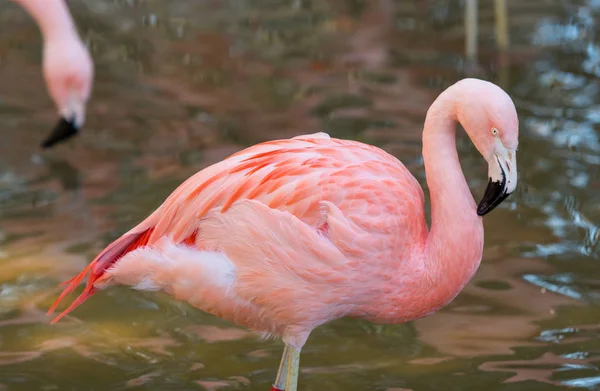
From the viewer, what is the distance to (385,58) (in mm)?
7367

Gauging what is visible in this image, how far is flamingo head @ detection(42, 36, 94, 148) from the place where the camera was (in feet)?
18.4

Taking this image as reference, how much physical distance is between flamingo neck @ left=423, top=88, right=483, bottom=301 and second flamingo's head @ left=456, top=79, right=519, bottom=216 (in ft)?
0.22

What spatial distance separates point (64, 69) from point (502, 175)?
3517 mm

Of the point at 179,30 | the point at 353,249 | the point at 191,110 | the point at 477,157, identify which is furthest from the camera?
the point at 179,30

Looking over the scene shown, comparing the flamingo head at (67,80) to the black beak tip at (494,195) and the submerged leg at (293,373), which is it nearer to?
the submerged leg at (293,373)

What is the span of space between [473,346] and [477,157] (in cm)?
206

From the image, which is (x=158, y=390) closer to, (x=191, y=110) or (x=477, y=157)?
(x=477, y=157)

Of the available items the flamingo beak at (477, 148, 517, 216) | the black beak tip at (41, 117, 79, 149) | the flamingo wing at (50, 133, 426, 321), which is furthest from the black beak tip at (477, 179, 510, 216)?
the black beak tip at (41, 117, 79, 149)

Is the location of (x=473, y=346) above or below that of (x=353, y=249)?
below

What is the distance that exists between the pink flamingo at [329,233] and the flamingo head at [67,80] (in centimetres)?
281

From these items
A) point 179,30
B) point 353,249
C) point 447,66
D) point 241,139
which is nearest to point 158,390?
point 353,249

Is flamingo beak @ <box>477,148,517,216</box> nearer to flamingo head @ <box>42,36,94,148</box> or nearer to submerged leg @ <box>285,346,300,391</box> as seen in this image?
submerged leg @ <box>285,346,300,391</box>

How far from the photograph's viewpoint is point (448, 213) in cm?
290

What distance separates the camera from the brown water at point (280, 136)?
3652 millimetres
